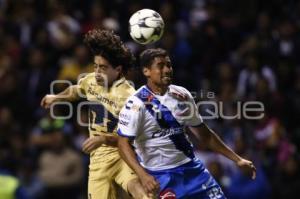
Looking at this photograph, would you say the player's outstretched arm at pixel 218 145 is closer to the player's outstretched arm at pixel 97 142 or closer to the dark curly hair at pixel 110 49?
the player's outstretched arm at pixel 97 142

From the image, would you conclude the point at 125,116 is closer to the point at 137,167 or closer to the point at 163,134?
the point at 163,134

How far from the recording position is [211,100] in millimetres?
13062

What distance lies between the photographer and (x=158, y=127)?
27.7 feet

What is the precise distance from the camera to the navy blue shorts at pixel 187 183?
8359 millimetres

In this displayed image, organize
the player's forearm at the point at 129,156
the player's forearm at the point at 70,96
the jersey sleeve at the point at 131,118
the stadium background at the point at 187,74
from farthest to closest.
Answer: the stadium background at the point at 187,74 → the player's forearm at the point at 70,96 → the jersey sleeve at the point at 131,118 → the player's forearm at the point at 129,156

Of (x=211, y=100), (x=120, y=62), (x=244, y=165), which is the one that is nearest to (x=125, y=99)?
(x=120, y=62)

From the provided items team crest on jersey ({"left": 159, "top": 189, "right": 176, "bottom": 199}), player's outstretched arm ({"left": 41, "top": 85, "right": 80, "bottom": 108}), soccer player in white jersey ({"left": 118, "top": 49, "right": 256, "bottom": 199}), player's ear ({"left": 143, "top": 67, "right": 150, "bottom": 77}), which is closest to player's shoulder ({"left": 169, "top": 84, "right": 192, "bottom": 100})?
soccer player in white jersey ({"left": 118, "top": 49, "right": 256, "bottom": 199})

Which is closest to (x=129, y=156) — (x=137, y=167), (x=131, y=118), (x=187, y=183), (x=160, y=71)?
(x=137, y=167)

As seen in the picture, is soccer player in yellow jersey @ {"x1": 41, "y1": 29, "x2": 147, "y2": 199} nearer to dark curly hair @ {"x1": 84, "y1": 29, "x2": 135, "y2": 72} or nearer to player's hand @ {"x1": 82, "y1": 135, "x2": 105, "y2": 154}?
dark curly hair @ {"x1": 84, "y1": 29, "x2": 135, "y2": 72}

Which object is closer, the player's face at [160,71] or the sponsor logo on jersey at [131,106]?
the sponsor logo on jersey at [131,106]

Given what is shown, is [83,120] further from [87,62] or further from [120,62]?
[120,62]

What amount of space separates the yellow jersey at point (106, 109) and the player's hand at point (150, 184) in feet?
3.56

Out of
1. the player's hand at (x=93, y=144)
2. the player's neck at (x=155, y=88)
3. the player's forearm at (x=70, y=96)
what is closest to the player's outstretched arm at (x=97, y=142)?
the player's hand at (x=93, y=144)

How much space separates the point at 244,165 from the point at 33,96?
22.4ft
